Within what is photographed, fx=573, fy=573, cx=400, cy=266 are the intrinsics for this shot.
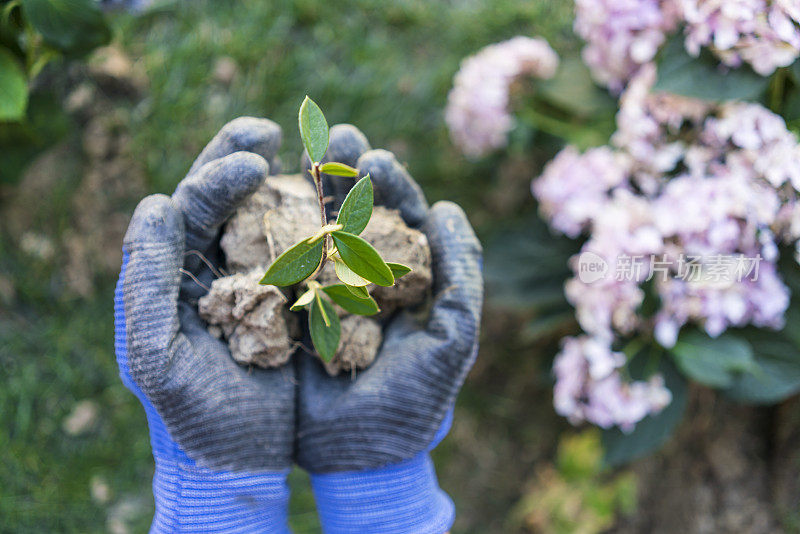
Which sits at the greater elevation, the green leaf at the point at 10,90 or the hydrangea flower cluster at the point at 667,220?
the green leaf at the point at 10,90

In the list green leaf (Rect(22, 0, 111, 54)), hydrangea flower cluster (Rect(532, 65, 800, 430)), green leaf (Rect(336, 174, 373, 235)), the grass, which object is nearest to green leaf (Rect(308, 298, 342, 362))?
green leaf (Rect(336, 174, 373, 235))

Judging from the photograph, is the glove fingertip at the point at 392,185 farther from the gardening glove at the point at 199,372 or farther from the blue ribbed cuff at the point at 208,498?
the blue ribbed cuff at the point at 208,498

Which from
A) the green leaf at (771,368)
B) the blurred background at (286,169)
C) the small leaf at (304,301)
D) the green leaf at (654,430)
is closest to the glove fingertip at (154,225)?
the small leaf at (304,301)

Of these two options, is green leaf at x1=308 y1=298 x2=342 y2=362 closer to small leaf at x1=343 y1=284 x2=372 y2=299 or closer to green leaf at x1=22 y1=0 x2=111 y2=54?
small leaf at x1=343 y1=284 x2=372 y2=299

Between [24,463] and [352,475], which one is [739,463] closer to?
[352,475]

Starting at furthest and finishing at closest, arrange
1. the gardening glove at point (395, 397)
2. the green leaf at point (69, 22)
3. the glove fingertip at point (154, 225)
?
1. the green leaf at point (69, 22)
2. the gardening glove at point (395, 397)
3. the glove fingertip at point (154, 225)

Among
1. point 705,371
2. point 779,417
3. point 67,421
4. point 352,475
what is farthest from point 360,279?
point 779,417
